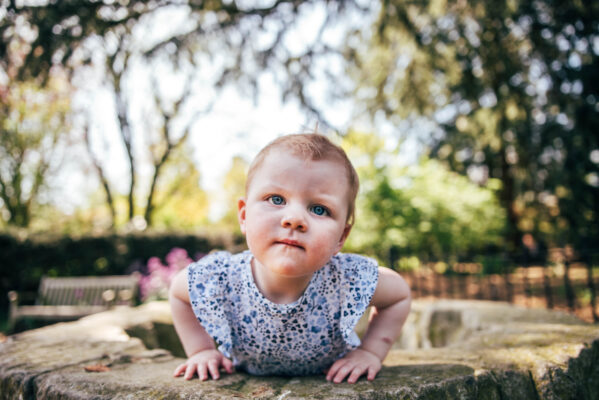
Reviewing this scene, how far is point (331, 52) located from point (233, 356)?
5.41 m

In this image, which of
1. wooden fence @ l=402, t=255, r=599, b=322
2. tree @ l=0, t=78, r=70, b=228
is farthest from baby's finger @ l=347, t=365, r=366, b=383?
tree @ l=0, t=78, r=70, b=228

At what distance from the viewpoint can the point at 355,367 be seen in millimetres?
1359

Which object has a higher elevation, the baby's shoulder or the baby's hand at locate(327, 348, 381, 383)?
the baby's shoulder

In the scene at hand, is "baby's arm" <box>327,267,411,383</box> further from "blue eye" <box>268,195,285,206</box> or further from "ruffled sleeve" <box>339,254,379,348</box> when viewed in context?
"blue eye" <box>268,195,285,206</box>

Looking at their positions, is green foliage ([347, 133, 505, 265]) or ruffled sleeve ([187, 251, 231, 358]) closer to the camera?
ruffled sleeve ([187, 251, 231, 358])

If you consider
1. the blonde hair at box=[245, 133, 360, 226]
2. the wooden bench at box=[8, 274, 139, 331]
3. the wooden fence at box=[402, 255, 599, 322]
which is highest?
the blonde hair at box=[245, 133, 360, 226]

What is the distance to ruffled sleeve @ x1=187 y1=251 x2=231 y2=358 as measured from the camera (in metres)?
1.41

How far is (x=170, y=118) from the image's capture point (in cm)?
1324

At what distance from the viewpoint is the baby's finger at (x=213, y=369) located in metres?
1.37

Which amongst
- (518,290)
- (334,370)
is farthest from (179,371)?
(518,290)

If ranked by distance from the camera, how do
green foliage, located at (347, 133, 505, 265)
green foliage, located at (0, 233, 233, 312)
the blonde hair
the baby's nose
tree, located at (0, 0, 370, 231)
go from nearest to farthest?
the baby's nose < the blonde hair < tree, located at (0, 0, 370, 231) < green foliage, located at (347, 133, 505, 265) < green foliage, located at (0, 233, 233, 312)

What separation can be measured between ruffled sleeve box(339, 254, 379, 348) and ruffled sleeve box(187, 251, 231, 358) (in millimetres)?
440

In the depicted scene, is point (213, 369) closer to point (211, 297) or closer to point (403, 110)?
point (211, 297)

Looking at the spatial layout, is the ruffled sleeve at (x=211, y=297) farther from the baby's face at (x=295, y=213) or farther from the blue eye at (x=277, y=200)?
the blue eye at (x=277, y=200)
